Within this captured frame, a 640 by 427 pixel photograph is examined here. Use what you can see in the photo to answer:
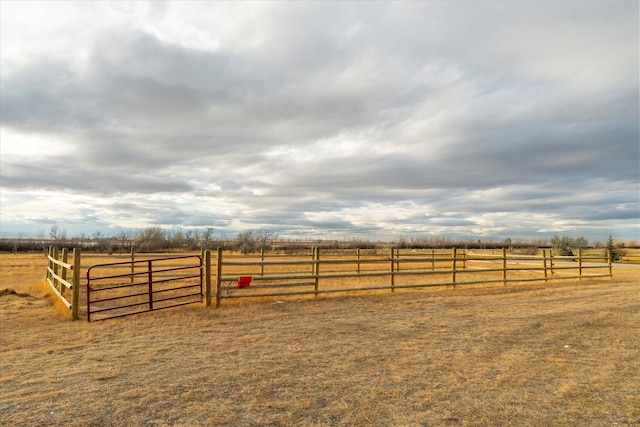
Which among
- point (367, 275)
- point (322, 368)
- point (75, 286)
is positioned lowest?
point (322, 368)

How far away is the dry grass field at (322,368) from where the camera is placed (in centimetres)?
423

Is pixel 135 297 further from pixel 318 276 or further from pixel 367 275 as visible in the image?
pixel 367 275

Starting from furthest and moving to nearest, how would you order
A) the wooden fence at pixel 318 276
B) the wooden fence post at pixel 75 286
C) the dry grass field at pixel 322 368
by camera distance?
the wooden fence at pixel 318 276 → the wooden fence post at pixel 75 286 → the dry grass field at pixel 322 368

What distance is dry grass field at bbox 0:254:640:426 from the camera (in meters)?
4.23

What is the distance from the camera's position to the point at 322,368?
5723 millimetres

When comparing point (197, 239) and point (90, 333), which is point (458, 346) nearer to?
point (90, 333)

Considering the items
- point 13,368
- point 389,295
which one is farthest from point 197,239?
point 13,368

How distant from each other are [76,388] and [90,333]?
3538mm

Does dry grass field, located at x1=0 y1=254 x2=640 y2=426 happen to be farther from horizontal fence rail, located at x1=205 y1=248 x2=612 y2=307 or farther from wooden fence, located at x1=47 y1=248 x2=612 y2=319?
horizontal fence rail, located at x1=205 y1=248 x2=612 y2=307

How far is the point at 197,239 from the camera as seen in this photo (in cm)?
8194

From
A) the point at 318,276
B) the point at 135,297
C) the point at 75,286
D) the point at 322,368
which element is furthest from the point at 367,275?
the point at 75,286

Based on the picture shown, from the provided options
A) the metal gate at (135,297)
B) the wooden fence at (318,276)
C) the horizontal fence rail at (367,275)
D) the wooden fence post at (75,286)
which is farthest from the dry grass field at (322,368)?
the horizontal fence rail at (367,275)

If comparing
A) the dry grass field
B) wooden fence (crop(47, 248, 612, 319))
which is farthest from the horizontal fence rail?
the dry grass field

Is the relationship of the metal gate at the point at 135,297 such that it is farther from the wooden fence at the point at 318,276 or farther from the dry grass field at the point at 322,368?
the dry grass field at the point at 322,368
